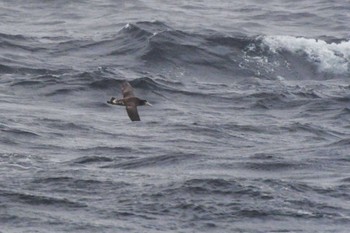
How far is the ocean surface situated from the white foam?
66mm

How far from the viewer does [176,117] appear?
111ft

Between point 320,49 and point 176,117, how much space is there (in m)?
11.0

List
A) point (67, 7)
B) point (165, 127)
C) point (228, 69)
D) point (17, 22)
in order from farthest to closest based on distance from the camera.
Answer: point (67, 7) → point (17, 22) → point (228, 69) → point (165, 127)

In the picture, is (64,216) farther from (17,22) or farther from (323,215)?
(17,22)

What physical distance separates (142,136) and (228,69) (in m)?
9.72

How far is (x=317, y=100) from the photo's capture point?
36.3 m

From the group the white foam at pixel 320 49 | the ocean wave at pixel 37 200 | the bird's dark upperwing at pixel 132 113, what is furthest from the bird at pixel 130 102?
the white foam at pixel 320 49

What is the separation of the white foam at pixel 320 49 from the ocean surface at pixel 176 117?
2.6 inches

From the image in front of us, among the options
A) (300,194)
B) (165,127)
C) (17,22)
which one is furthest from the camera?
(17,22)

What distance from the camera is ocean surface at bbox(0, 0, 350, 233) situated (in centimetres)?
2480

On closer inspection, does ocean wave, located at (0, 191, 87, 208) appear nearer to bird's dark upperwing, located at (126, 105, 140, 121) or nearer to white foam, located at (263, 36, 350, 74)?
bird's dark upperwing, located at (126, 105, 140, 121)

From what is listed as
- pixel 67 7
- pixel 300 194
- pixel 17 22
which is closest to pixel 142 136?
pixel 300 194

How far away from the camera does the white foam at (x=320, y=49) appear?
137ft

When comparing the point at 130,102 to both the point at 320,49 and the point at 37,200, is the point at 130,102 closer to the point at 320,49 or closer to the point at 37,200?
the point at 37,200
